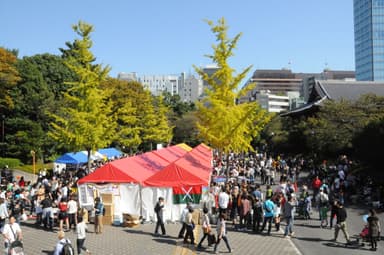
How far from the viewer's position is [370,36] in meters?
119

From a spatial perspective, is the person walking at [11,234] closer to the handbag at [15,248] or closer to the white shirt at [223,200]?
the handbag at [15,248]

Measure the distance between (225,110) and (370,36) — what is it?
112m

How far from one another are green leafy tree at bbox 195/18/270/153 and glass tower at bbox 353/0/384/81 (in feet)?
359

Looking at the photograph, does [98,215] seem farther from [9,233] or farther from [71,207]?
[9,233]

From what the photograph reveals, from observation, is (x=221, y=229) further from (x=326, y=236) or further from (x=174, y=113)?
(x=174, y=113)

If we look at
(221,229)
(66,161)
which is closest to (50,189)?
(66,161)

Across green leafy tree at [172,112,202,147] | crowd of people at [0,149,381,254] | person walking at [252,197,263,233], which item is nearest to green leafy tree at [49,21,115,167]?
crowd of people at [0,149,381,254]

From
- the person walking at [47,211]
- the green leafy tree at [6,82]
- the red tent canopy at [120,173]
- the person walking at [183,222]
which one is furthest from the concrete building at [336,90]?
the green leafy tree at [6,82]

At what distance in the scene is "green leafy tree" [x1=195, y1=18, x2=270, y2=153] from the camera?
21.7 meters

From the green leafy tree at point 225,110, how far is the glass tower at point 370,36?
109442 mm

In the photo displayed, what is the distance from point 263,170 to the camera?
Result: 98.4 ft

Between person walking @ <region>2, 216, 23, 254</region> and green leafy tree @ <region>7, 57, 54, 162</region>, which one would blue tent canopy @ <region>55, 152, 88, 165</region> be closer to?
green leafy tree @ <region>7, 57, 54, 162</region>

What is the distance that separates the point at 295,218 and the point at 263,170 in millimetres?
10342

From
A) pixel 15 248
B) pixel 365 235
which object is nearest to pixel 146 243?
pixel 15 248
